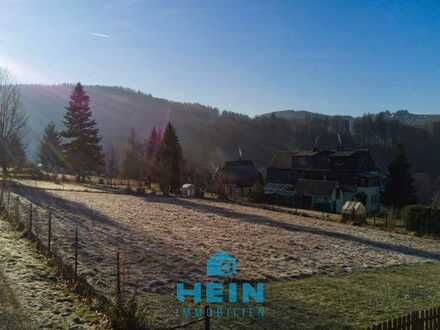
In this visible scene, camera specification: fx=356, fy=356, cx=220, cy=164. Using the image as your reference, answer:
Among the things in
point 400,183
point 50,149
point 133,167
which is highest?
point 50,149

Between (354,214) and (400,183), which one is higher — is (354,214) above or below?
below

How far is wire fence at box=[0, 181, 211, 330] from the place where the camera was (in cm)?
719

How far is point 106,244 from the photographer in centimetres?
1228

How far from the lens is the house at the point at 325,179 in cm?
3872

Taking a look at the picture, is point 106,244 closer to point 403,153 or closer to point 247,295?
point 247,295

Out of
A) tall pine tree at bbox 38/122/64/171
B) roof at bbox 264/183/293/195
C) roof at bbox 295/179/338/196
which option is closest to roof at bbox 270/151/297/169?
roof at bbox 264/183/293/195

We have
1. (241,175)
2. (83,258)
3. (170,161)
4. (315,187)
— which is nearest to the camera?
(83,258)

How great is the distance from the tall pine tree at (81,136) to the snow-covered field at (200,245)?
76.1ft

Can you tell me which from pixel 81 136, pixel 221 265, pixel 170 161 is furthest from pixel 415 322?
pixel 81 136

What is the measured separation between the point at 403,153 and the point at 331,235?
86.8ft

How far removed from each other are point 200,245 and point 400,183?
33.1m

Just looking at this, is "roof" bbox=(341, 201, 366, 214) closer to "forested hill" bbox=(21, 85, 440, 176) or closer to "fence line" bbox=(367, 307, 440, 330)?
"fence line" bbox=(367, 307, 440, 330)

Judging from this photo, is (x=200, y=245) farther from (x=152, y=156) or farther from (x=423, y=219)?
(x=152, y=156)

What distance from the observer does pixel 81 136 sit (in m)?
44.4
